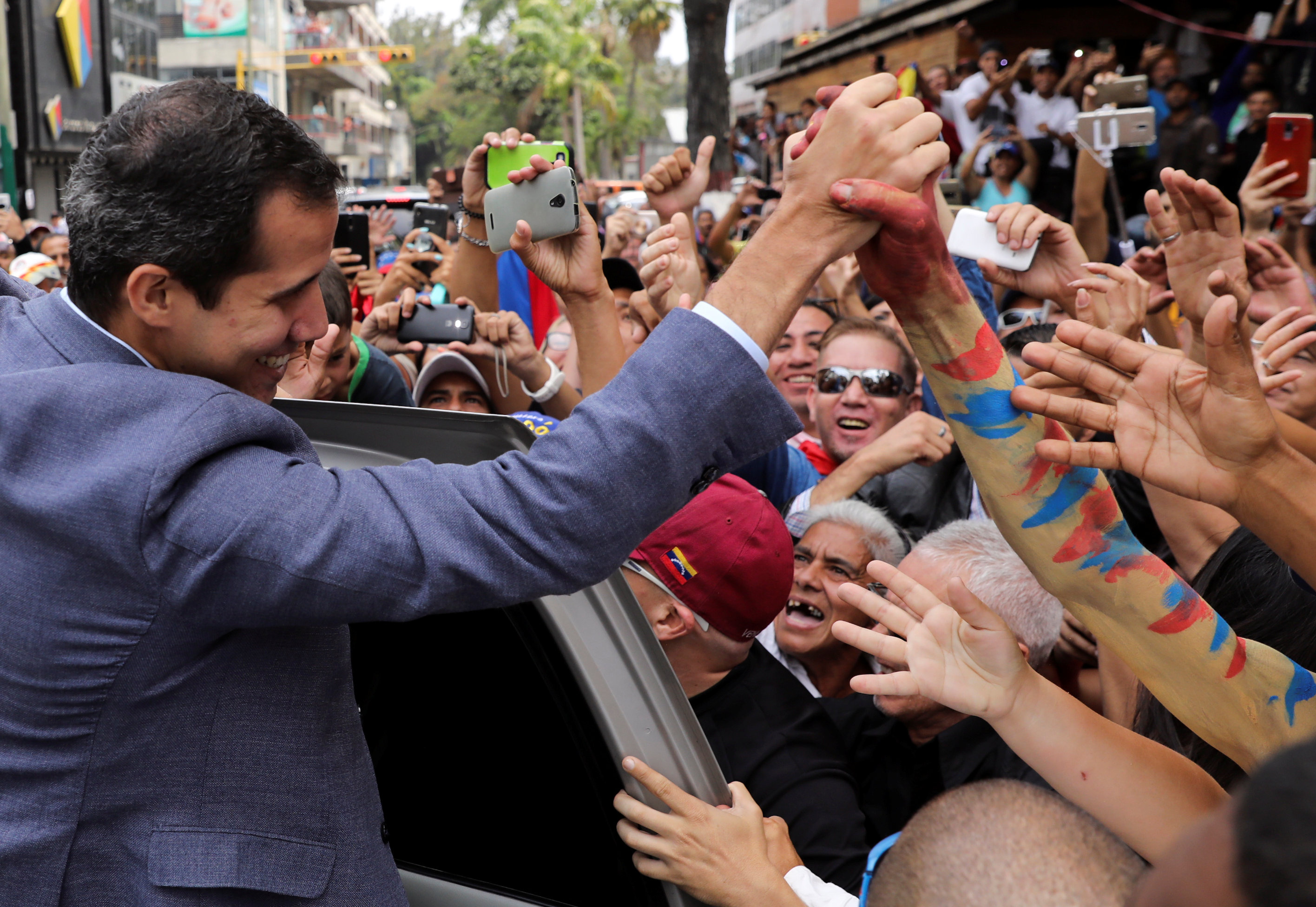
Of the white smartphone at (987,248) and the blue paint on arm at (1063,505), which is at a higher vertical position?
the white smartphone at (987,248)

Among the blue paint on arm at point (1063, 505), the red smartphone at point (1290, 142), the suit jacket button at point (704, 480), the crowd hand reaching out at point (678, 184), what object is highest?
the red smartphone at point (1290, 142)

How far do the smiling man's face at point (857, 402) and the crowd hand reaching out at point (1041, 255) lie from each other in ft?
4.30

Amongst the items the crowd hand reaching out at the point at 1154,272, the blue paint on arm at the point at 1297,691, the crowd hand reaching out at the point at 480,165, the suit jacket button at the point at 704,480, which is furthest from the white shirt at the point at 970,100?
the suit jacket button at the point at 704,480

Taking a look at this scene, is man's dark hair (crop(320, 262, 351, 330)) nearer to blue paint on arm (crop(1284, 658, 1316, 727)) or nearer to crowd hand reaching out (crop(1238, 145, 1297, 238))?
blue paint on arm (crop(1284, 658, 1316, 727))

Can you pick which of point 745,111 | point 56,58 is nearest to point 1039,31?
point 56,58

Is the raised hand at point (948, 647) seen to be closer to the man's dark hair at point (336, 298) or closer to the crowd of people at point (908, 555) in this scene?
the crowd of people at point (908, 555)

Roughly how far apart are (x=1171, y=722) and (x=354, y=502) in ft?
5.00

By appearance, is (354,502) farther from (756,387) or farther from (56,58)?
(56,58)

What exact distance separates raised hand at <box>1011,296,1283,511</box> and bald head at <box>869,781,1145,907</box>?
0.54 m

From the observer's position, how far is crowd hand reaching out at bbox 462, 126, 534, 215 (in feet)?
10.4

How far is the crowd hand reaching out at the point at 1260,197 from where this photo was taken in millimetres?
4180

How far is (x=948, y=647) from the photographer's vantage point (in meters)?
1.54

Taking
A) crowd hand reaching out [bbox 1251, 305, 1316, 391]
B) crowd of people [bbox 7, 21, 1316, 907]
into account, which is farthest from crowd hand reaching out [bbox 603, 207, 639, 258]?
crowd hand reaching out [bbox 1251, 305, 1316, 391]

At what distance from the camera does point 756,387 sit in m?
1.27
